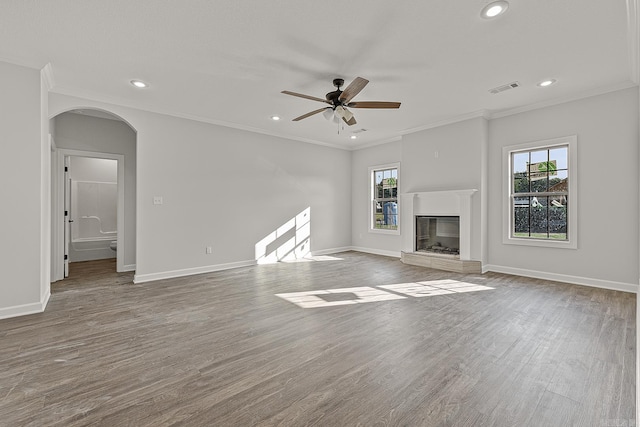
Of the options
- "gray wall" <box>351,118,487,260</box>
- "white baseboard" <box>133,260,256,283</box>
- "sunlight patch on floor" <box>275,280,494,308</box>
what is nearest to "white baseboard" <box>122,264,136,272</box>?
"white baseboard" <box>133,260,256,283</box>

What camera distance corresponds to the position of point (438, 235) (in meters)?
6.05

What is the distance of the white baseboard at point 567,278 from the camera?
4.05 metres

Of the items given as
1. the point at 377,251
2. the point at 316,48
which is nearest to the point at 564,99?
the point at 316,48

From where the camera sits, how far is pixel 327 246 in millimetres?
7586

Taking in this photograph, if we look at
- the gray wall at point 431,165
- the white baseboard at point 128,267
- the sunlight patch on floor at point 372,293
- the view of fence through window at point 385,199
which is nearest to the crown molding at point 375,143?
the gray wall at point 431,165

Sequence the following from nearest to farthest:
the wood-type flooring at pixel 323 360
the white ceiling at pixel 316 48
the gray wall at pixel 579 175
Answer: the wood-type flooring at pixel 323 360, the white ceiling at pixel 316 48, the gray wall at pixel 579 175

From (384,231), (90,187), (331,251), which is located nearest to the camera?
(384,231)

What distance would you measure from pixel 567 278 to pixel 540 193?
137cm

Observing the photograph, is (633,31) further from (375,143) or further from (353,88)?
(375,143)

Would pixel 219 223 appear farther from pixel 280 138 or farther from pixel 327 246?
pixel 327 246

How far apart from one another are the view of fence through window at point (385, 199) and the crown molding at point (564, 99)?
251 cm

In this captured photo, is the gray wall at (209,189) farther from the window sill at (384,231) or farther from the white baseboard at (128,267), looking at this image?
the window sill at (384,231)

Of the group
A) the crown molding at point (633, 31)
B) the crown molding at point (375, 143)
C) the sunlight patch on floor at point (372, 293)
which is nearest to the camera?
the crown molding at point (633, 31)

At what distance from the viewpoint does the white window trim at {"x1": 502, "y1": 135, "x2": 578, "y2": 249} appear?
14.6 ft
